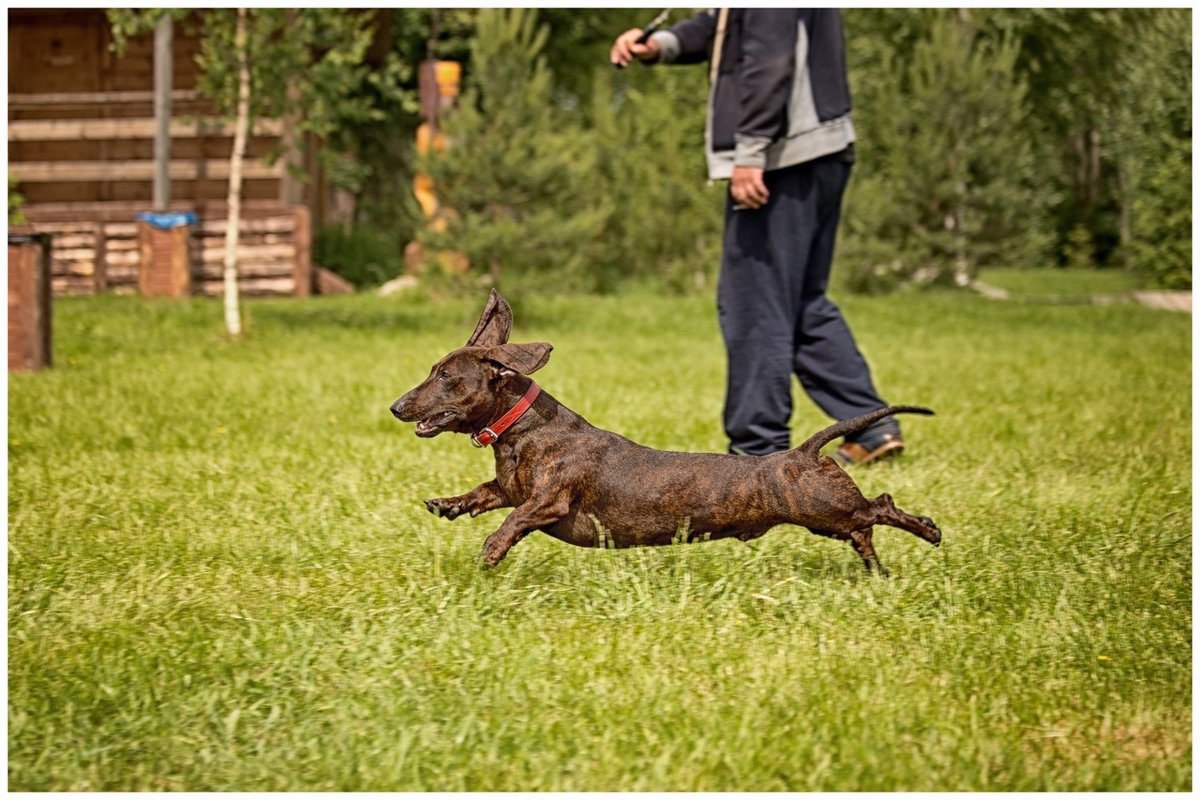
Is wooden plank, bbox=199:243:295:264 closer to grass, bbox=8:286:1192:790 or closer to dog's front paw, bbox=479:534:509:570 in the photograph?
grass, bbox=8:286:1192:790

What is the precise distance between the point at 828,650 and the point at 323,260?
1862 cm

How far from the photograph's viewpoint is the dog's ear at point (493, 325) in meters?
3.59

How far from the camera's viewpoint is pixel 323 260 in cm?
2106

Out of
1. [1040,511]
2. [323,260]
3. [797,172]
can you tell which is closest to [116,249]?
[323,260]

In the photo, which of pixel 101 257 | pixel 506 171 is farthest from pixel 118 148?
pixel 506 171

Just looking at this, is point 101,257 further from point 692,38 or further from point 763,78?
point 763,78

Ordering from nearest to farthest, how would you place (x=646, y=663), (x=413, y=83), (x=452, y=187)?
1. (x=646, y=663)
2. (x=452, y=187)
3. (x=413, y=83)

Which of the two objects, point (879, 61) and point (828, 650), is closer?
point (828, 650)

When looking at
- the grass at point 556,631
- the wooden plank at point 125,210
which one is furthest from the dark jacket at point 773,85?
the wooden plank at point 125,210

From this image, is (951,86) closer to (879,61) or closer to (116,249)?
(879,61)

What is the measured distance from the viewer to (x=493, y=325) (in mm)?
3607

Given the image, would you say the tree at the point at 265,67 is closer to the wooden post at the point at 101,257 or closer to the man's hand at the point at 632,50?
the wooden post at the point at 101,257

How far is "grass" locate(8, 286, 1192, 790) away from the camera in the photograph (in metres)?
2.66

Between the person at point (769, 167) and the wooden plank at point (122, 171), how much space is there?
13.2m
